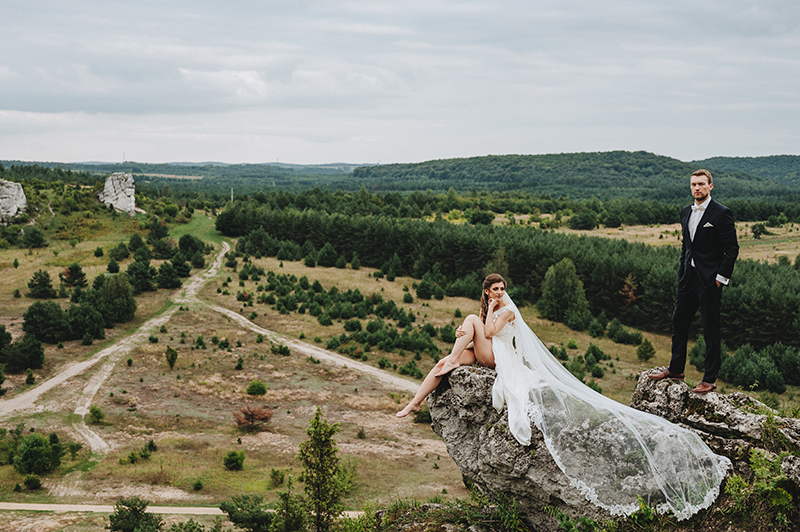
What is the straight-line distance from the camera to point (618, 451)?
9.55 metres

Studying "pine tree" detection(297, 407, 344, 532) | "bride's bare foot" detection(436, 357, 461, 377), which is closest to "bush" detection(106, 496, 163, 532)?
"pine tree" detection(297, 407, 344, 532)

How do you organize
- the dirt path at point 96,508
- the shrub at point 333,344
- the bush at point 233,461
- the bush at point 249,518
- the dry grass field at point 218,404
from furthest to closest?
the shrub at point 333,344 < the bush at point 233,461 < the dry grass field at point 218,404 < the dirt path at point 96,508 < the bush at point 249,518

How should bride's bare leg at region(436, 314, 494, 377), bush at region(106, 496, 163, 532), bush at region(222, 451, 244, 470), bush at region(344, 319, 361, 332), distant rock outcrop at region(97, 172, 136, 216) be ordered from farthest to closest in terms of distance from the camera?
distant rock outcrop at region(97, 172, 136, 216), bush at region(344, 319, 361, 332), bush at region(222, 451, 244, 470), bush at region(106, 496, 163, 532), bride's bare leg at region(436, 314, 494, 377)

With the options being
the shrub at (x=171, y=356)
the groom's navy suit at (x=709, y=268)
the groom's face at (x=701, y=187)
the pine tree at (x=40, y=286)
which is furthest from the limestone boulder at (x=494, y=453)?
the pine tree at (x=40, y=286)

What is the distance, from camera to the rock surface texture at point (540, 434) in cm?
972

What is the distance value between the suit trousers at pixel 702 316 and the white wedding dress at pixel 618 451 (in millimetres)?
1484

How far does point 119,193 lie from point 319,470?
100 metres

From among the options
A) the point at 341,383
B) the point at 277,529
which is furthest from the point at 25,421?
the point at 277,529

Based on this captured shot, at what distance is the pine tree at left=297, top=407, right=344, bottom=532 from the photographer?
15156mm

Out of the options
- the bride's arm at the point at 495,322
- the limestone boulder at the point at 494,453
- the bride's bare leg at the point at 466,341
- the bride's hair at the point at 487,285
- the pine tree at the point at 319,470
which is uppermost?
the bride's hair at the point at 487,285

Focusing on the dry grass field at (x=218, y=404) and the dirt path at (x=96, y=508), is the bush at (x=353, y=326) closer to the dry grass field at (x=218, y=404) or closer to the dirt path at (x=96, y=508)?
the dry grass field at (x=218, y=404)

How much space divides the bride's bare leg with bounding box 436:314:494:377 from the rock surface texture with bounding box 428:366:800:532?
0.18 meters

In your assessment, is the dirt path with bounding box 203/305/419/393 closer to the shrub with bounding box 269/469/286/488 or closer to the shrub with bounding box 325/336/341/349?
the shrub with bounding box 325/336/341/349

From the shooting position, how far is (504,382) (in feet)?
34.4
